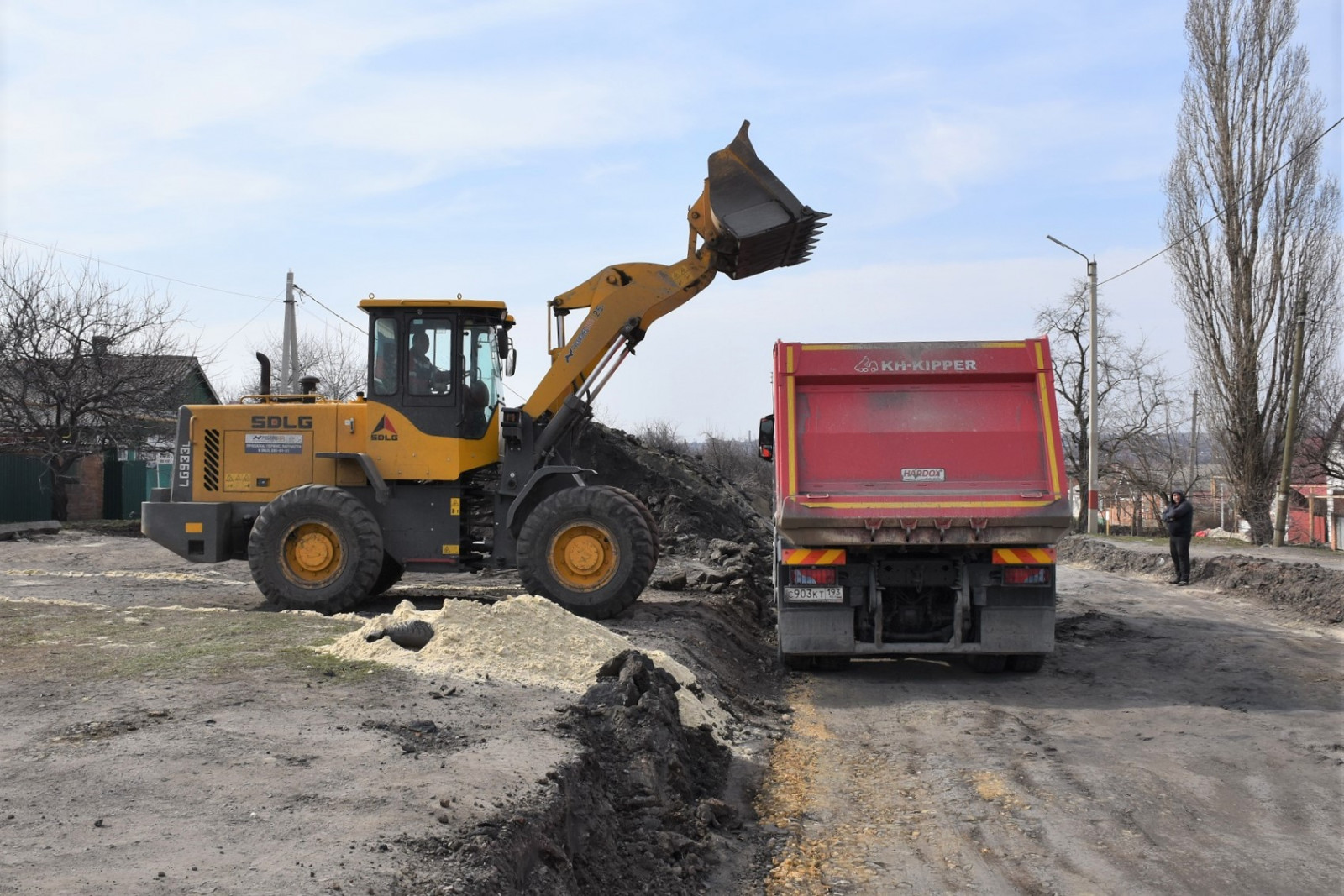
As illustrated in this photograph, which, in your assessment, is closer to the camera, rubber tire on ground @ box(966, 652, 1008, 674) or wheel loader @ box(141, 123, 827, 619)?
rubber tire on ground @ box(966, 652, 1008, 674)

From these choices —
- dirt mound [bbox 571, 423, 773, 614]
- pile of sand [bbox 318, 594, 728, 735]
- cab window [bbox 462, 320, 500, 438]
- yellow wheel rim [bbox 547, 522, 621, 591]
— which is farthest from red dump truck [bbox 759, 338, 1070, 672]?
dirt mound [bbox 571, 423, 773, 614]

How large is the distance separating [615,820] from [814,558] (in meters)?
5.00

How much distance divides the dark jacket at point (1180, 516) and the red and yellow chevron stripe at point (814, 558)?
10172 millimetres

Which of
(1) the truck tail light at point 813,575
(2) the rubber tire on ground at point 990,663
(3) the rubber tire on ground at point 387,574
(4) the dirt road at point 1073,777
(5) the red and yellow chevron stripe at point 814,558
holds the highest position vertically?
(5) the red and yellow chevron stripe at point 814,558

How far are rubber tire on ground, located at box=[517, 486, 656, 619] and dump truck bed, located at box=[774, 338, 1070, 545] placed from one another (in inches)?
61.9

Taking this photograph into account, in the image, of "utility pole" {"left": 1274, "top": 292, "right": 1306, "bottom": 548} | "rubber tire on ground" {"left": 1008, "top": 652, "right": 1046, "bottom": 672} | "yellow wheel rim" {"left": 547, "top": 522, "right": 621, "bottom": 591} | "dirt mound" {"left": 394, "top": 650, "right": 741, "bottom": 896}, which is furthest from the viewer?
"utility pole" {"left": 1274, "top": 292, "right": 1306, "bottom": 548}

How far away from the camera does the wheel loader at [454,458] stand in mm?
11508

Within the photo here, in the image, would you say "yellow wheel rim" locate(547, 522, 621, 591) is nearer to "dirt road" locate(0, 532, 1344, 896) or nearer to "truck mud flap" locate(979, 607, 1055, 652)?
"dirt road" locate(0, 532, 1344, 896)

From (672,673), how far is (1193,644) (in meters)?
6.51

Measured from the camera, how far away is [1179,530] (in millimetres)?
18812

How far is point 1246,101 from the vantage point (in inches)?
1207

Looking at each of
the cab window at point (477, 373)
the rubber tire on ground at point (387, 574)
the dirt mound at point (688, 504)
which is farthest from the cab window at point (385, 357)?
the dirt mound at point (688, 504)

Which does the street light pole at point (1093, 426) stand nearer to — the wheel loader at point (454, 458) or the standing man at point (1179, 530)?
the standing man at point (1179, 530)

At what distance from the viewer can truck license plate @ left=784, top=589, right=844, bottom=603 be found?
1042cm
